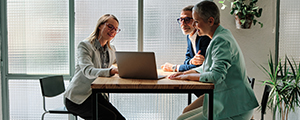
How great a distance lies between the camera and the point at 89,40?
8.42 feet

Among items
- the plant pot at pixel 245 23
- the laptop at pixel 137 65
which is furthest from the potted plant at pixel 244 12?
the laptop at pixel 137 65

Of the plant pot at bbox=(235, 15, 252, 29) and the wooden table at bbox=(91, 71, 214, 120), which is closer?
the wooden table at bbox=(91, 71, 214, 120)

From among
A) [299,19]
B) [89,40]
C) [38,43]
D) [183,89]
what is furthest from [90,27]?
[299,19]

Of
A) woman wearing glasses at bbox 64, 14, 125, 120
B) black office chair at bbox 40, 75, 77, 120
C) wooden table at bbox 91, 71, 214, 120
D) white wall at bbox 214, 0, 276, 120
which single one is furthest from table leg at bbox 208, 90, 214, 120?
white wall at bbox 214, 0, 276, 120

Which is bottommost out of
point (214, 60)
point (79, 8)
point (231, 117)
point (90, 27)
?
point (231, 117)

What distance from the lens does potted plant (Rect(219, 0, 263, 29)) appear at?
318 centimetres

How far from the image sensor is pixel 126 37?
11.6 feet

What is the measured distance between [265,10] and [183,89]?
2129mm

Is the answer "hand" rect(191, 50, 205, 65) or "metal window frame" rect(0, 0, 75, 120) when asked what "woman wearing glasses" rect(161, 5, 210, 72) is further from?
"metal window frame" rect(0, 0, 75, 120)

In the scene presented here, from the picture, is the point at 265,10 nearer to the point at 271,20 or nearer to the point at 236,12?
the point at 271,20

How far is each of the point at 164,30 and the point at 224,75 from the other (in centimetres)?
181

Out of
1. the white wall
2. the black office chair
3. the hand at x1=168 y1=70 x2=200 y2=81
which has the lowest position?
the black office chair

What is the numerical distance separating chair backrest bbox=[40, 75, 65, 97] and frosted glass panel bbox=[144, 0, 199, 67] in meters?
1.09

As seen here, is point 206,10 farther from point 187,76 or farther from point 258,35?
point 258,35
